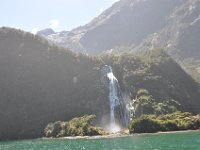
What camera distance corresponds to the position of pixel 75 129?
15650 centimetres

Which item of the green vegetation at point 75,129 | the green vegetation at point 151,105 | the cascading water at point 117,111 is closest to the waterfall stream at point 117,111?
the cascading water at point 117,111

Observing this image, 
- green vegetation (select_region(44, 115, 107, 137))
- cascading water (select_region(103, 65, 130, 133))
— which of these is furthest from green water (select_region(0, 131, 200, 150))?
cascading water (select_region(103, 65, 130, 133))

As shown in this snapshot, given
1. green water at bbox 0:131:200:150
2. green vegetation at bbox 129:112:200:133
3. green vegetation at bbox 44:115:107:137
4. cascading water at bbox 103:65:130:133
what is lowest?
green water at bbox 0:131:200:150

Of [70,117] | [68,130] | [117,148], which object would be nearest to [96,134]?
[68,130]

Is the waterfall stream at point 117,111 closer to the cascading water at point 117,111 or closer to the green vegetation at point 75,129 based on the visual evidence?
the cascading water at point 117,111

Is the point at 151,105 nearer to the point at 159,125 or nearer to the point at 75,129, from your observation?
the point at 159,125

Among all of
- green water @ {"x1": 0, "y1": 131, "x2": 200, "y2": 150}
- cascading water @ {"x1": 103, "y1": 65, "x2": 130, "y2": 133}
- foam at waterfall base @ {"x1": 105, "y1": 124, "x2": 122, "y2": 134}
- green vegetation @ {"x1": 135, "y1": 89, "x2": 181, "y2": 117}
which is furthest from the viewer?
green vegetation @ {"x1": 135, "y1": 89, "x2": 181, "y2": 117}

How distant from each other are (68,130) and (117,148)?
226 ft

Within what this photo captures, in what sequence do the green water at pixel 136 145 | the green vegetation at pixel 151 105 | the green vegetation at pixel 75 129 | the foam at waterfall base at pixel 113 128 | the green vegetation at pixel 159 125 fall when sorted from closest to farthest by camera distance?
the green water at pixel 136 145 → the green vegetation at pixel 159 125 → the green vegetation at pixel 75 129 → the foam at waterfall base at pixel 113 128 → the green vegetation at pixel 151 105

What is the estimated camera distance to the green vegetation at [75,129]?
154000 millimetres

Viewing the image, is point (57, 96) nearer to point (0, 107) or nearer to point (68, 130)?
point (0, 107)

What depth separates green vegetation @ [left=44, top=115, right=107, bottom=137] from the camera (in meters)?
154

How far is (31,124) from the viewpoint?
179m

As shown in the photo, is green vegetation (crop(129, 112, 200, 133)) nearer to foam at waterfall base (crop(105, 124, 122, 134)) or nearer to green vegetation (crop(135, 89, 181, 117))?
foam at waterfall base (crop(105, 124, 122, 134))
